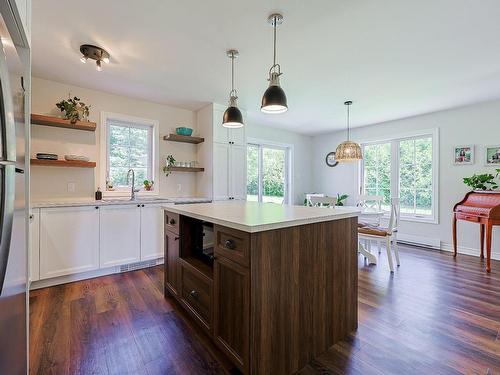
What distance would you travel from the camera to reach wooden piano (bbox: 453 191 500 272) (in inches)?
125

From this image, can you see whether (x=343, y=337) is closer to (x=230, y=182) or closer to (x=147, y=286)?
(x=147, y=286)

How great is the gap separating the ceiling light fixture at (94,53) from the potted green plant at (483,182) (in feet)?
16.8

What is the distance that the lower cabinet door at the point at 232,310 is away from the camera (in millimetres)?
1318

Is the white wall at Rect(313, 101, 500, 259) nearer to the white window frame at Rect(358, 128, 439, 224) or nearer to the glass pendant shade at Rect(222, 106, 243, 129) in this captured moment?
the white window frame at Rect(358, 128, 439, 224)

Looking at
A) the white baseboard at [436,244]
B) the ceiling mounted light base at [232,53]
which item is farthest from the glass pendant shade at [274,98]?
the white baseboard at [436,244]

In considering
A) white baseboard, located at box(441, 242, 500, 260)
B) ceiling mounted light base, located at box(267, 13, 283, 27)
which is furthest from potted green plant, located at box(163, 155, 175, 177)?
white baseboard, located at box(441, 242, 500, 260)

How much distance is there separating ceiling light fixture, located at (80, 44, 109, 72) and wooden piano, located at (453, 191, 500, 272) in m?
4.93

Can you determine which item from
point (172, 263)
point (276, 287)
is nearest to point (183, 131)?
point (172, 263)

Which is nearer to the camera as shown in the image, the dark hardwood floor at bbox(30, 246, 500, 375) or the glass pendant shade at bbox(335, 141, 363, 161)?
the dark hardwood floor at bbox(30, 246, 500, 375)

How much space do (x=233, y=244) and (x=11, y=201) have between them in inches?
38.2

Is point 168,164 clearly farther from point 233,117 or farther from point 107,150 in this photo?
point 233,117

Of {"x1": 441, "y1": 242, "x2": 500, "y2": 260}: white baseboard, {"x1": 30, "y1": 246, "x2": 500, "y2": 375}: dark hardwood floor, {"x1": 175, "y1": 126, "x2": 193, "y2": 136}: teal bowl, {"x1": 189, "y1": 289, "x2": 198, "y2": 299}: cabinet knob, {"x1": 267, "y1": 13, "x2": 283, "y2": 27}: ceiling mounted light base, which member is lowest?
{"x1": 30, "y1": 246, "x2": 500, "y2": 375}: dark hardwood floor

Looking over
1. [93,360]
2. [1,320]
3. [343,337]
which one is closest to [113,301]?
[93,360]

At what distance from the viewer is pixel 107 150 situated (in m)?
3.53
